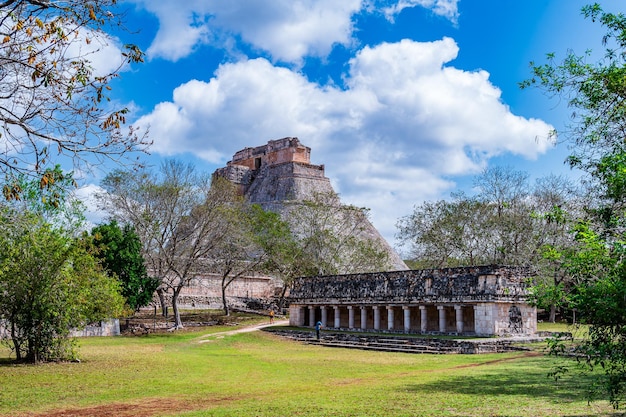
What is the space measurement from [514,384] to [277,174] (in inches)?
2550

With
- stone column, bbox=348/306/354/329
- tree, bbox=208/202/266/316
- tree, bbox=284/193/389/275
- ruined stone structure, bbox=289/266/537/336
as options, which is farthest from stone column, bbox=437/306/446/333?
tree, bbox=284/193/389/275

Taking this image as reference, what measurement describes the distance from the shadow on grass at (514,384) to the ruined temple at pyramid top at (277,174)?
172ft

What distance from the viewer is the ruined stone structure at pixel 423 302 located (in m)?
24.5

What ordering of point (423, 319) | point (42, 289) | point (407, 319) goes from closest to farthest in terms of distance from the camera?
1. point (42, 289)
2. point (423, 319)
3. point (407, 319)

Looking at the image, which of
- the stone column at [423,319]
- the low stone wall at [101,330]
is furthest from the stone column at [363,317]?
the low stone wall at [101,330]

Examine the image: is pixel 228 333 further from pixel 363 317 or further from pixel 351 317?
pixel 363 317

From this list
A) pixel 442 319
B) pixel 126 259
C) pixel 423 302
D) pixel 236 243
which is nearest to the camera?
pixel 442 319

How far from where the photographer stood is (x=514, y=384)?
12555 mm

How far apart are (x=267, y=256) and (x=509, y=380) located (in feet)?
92.5

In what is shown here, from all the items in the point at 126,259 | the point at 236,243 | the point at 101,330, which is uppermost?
the point at 236,243

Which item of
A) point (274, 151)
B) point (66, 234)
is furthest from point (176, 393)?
point (274, 151)

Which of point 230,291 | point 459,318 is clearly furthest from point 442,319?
point 230,291

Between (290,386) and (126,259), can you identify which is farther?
(126,259)

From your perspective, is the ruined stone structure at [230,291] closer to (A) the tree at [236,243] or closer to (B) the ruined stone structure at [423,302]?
(A) the tree at [236,243]
